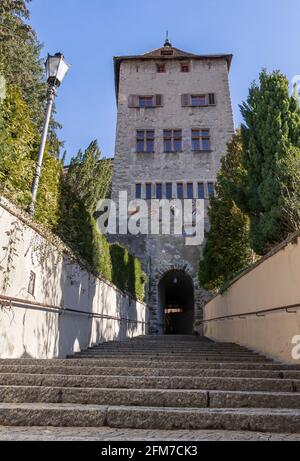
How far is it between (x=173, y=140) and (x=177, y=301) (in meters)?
11.9

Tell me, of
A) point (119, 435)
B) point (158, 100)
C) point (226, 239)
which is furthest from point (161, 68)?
point (119, 435)

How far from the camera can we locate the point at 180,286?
21656mm

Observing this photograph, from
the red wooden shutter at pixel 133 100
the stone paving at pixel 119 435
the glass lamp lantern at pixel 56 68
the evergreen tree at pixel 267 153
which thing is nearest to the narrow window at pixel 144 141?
the red wooden shutter at pixel 133 100

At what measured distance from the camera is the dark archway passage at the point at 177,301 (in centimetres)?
1977

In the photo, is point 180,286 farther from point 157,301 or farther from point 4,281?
point 4,281

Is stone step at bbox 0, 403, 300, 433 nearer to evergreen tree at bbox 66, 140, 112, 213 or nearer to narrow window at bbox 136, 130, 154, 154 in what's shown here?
evergreen tree at bbox 66, 140, 112, 213

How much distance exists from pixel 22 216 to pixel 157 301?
→ 48.3 ft

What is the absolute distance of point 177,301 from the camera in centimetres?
2594

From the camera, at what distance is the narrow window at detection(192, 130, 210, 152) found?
20.4 m

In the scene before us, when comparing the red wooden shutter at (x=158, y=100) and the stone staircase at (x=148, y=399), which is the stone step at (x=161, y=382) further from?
the red wooden shutter at (x=158, y=100)

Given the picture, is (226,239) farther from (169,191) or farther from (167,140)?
(167,140)

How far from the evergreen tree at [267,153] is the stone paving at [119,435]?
15.0ft

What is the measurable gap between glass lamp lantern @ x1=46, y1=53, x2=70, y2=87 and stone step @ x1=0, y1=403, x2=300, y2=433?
5210mm

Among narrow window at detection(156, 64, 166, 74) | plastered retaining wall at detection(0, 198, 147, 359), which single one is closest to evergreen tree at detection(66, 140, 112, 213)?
narrow window at detection(156, 64, 166, 74)
